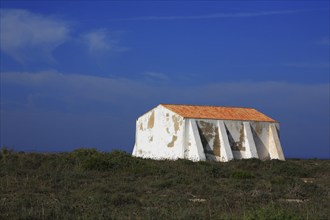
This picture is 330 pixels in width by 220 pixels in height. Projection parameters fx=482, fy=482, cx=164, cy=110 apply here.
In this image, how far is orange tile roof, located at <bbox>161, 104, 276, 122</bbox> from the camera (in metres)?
34.6

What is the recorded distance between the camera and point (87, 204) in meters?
12.1

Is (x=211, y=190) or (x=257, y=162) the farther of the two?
(x=257, y=162)

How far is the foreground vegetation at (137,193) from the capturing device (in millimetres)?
10578

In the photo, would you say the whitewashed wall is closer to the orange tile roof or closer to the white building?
the white building

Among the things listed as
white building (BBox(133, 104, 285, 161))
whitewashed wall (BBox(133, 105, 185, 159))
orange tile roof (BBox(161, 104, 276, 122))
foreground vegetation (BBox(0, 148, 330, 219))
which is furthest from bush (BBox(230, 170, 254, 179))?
orange tile roof (BBox(161, 104, 276, 122))

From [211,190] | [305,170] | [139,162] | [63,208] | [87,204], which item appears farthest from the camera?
[305,170]

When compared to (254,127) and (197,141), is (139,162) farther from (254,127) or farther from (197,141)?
(254,127)

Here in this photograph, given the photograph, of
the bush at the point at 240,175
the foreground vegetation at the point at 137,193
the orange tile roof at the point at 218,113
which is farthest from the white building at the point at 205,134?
the bush at the point at 240,175

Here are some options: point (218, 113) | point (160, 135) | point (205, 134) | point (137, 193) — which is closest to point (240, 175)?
point (137, 193)

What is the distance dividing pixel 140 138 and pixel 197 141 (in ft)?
21.3

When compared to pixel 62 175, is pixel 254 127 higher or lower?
higher

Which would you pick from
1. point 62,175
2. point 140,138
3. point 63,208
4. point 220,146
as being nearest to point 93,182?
point 62,175

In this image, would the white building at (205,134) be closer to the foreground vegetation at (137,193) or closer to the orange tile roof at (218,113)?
the orange tile roof at (218,113)

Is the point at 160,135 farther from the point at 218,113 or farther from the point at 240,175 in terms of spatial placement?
the point at 240,175
